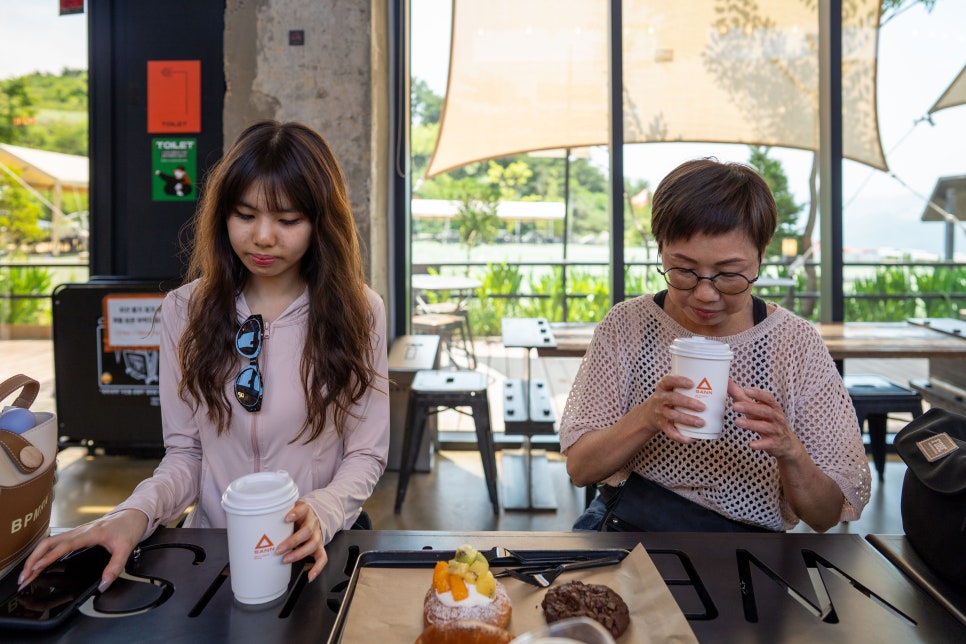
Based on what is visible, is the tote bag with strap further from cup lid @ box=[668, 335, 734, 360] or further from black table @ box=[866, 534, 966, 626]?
black table @ box=[866, 534, 966, 626]

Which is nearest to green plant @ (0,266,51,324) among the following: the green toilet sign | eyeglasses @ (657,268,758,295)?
the green toilet sign

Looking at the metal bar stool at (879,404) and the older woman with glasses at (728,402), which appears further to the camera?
the metal bar stool at (879,404)

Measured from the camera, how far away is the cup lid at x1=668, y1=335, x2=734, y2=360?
1.12 metres

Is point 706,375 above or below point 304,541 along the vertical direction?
above

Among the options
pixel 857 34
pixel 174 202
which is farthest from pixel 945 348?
pixel 174 202

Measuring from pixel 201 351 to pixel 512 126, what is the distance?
3.36 metres

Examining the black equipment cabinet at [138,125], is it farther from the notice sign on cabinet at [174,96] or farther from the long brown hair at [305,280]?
the long brown hair at [305,280]

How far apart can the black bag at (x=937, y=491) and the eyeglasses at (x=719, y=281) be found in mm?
371

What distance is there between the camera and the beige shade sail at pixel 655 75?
441cm

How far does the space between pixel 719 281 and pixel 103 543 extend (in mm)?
1128

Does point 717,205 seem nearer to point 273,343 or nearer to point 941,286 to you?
point 273,343

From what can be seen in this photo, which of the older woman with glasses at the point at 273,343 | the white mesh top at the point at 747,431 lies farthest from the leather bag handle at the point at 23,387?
the white mesh top at the point at 747,431

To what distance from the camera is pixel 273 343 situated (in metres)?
1.54

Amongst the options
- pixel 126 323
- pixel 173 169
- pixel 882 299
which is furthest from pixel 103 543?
pixel 882 299
